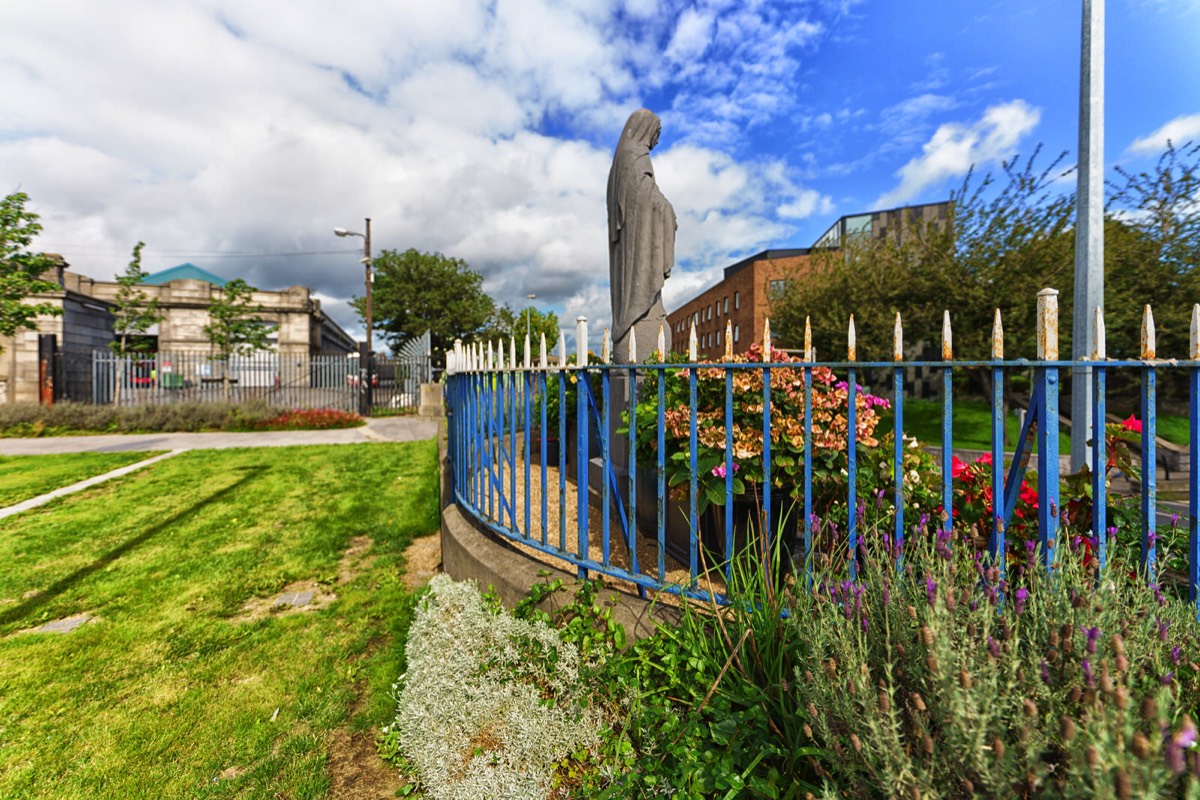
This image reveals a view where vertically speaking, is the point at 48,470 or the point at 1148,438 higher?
the point at 1148,438

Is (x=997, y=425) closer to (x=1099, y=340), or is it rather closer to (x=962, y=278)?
(x=1099, y=340)

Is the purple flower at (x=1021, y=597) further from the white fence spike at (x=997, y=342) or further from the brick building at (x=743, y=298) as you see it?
the brick building at (x=743, y=298)

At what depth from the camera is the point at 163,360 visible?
16812 mm

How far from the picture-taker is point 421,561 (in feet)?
14.7

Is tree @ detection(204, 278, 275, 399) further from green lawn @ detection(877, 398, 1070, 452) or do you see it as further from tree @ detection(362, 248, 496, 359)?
green lawn @ detection(877, 398, 1070, 452)

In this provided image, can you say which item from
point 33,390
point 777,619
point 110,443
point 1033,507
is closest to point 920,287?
point 1033,507

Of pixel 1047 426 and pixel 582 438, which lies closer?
pixel 1047 426

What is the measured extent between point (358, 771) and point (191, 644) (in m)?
1.80

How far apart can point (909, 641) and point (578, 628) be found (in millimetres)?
1335

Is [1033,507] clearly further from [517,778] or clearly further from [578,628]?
[517,778]

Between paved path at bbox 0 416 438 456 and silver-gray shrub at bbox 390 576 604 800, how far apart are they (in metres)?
9.89

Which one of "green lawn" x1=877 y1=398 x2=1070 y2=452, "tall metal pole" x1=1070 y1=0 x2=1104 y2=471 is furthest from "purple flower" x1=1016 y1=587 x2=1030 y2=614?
"green lawn" x1=877 y1=398 x2=1070 y2=452

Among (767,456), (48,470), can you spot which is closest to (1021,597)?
(767,456)

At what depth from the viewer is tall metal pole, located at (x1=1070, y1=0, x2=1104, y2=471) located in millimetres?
4113
